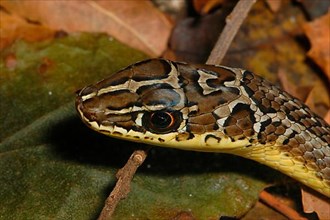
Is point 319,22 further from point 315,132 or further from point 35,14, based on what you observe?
point 35,14

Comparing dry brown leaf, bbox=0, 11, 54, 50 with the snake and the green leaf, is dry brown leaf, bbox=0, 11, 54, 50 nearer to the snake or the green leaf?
the green leaf

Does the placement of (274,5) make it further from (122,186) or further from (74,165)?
(122,186)

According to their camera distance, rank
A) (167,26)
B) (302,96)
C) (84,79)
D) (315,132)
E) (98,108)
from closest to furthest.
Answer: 1. (98,108)
2. (315,132)
3. (84,79)
4. (302,96)
5. (167,26)

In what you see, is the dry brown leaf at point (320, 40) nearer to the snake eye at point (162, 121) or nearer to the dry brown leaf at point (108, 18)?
the dry brown leaf at point (108, 18)

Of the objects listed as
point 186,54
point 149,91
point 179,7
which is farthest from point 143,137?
point 179,7

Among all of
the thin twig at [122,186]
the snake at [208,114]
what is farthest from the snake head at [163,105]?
the thin twig at [122,186]
